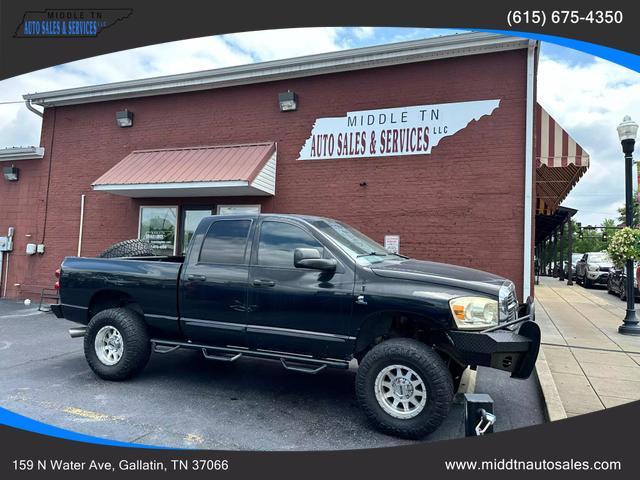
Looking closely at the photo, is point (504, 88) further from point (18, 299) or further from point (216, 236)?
point (18, 299)

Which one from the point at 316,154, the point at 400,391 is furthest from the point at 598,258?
the point at 400,391

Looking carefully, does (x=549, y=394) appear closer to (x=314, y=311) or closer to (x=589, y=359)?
(x=589, y=359)

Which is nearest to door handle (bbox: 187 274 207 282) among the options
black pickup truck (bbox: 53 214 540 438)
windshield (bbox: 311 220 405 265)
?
black pickup truck (bbox: 53 214 540 438)

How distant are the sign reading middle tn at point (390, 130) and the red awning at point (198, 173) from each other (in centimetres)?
107

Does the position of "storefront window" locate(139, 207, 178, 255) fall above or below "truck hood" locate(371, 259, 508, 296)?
above

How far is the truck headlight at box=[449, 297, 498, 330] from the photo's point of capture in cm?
398

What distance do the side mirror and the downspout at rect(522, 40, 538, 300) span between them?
5.13 m

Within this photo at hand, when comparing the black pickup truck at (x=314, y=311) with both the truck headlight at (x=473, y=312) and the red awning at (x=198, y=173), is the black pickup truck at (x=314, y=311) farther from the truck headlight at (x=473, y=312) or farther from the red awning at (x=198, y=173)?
the red awning at (x=198, y=173)

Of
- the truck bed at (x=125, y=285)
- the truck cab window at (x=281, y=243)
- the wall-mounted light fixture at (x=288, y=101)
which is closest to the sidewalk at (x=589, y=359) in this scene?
the truck cab window at (x=281, y=243)

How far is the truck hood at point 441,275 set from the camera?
4.10 meters

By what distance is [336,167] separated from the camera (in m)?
9.70

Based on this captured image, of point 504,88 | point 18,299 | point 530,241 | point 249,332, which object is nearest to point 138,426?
point 249,332

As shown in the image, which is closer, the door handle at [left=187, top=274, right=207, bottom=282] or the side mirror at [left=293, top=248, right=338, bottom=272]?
the side mirror at [left=293, top=248, right=338, bottom=272]

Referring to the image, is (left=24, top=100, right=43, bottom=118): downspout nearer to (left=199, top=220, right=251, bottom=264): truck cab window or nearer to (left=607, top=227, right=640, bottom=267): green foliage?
(left=199, top=220, right=251, bottom=264): truck cab window
